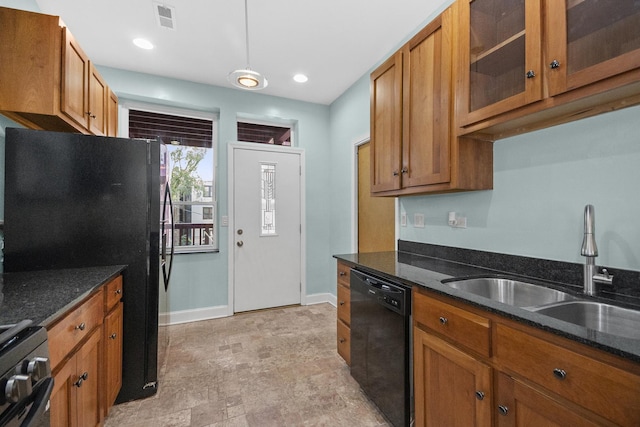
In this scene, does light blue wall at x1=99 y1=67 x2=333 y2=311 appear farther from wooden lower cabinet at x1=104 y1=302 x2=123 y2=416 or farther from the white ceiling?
wooden lower cabinet at x1=104 y1=302 x2=123 y2=416

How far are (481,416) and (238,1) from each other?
298 centimetres

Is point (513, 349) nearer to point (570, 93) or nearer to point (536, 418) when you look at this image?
point (536, 418)

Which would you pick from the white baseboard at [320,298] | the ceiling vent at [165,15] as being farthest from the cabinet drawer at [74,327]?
the white baseboard at [320,298]

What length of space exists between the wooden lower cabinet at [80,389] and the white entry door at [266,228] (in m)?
2.13

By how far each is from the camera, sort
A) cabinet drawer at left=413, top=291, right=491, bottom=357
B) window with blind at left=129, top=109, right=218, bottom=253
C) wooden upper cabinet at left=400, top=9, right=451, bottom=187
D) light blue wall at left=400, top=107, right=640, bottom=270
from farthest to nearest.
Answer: window with blind at left=129, top=109, right=218, bottom=253 < wooden upper cabinet at left=400, top=9, right=451, bottom=187 < light blue wall at left=400, top=107, right=640, bottom=270 < cabinet drawer at left=413, top=291, right=491, bottom=357

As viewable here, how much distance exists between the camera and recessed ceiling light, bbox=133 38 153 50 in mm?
2656

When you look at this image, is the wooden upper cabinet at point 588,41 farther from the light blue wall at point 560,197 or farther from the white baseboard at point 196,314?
the white baseboard at point 196,314

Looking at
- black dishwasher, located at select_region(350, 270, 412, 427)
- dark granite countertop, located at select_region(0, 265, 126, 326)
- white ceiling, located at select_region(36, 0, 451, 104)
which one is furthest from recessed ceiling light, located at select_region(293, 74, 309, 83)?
dark granite countertop, located at select_region(0, 265, 126, 326)

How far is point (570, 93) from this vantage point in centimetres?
118

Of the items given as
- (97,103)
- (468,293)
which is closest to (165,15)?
(97,103)

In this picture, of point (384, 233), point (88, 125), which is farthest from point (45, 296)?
point (384, 233)

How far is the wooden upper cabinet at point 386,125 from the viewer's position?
2.17 metres

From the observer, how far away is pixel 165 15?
7.62 feet

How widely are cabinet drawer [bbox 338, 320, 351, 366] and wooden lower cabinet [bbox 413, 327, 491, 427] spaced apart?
0.77 m
